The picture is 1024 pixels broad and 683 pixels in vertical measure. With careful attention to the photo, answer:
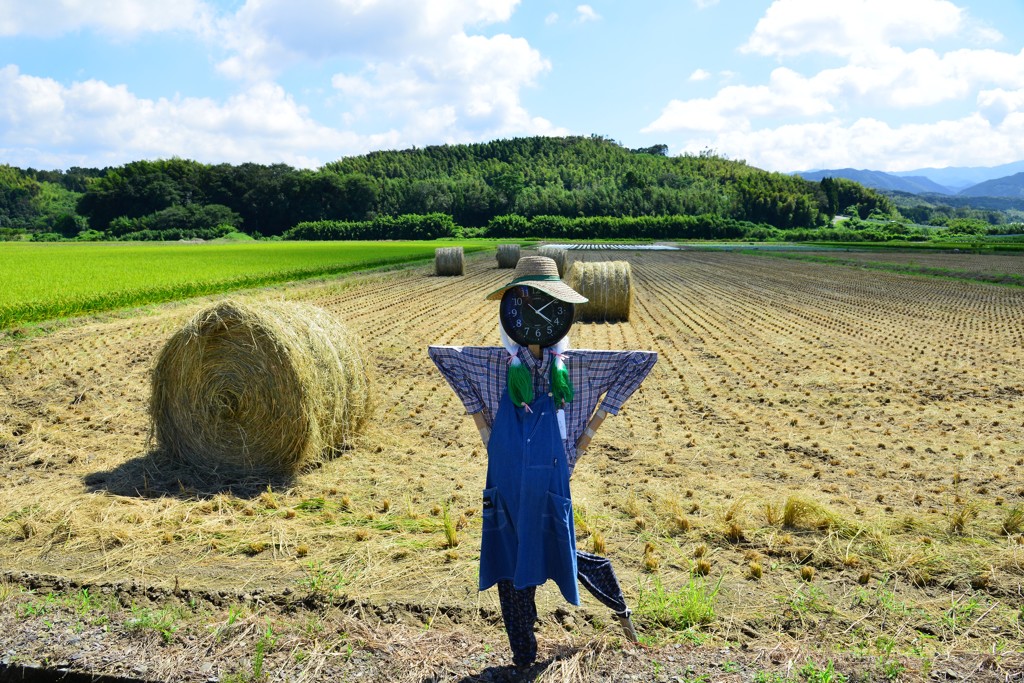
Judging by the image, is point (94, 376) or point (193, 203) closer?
point (94, 376)

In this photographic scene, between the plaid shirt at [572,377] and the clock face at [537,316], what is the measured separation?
0.16 meters

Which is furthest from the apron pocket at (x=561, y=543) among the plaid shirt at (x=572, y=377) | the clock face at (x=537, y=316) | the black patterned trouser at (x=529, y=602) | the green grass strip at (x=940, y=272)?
the green grass strip at (x=940, y=272)

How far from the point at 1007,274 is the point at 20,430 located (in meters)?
33.9

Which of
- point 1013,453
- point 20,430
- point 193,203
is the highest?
point 193,203

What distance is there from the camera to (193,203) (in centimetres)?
9256

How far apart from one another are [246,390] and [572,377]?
3900 mm

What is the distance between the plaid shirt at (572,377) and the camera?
3.47 m

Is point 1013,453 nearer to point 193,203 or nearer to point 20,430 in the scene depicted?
point 20,430

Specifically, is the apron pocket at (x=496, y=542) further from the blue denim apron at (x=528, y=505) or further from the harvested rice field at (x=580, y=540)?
the harvested rice field at (x=580, y=540)

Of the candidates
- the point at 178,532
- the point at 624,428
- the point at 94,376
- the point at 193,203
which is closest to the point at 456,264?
the point at 94,376

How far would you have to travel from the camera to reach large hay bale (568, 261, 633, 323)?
1576 cm

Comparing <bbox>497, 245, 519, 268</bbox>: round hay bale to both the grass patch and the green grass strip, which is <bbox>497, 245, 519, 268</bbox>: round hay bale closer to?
the green grass strip

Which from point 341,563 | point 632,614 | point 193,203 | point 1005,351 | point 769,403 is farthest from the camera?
point 193,203

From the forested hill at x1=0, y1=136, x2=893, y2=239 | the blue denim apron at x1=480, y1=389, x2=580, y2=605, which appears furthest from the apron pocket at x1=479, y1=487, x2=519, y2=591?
the forested hill at x1=0, y1=136, x2=893, y2=239
